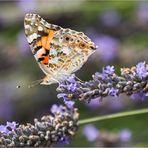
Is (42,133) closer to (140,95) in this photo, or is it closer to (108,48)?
(140,95)

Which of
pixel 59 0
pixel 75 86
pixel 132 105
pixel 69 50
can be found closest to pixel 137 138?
pixel 132 105

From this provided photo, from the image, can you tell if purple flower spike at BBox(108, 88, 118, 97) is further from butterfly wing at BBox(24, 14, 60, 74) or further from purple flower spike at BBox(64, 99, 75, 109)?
butterfly wing at BBox(24, 14, 60, 74)

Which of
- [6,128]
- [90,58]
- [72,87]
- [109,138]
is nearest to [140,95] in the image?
[72,87]

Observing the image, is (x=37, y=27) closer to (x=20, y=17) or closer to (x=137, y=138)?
(x=137, y=138)

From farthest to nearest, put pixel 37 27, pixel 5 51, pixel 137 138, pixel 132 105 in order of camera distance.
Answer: pixel 5 51
pixel 132 105
pixel 137 138
pixel 37 27

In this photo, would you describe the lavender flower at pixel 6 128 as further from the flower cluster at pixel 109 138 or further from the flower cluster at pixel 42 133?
the flower cluster at pixel 109 138

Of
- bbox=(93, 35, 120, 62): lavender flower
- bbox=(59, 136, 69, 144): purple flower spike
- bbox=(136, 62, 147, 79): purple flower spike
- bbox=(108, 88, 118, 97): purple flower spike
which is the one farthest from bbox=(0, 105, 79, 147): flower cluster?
bbox=(93, 35, 120, 62): lavender flower
